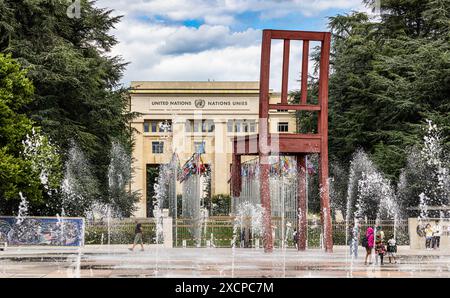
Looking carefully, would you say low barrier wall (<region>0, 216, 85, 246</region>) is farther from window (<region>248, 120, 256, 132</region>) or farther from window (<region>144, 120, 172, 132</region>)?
window (<region>248, 120, 256, 132</region>)

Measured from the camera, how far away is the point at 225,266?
51.6 ft

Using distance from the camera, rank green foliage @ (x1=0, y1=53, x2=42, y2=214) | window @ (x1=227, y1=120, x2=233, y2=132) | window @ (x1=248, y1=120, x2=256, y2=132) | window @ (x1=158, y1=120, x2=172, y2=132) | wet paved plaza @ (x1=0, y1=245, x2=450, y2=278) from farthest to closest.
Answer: window @ (x1=227, y1=120, x2=233, y2=132)
window @ (x1=248, y1=120, x2=256, y2=132)
window @ (x1=158, y1=120, x2=172, y2=132)
green foliage @ (x1=0, y1=53, x2=42, y2=214)
wet paved plaza @ (x1=0, y1=245, x2=450, y2=278)

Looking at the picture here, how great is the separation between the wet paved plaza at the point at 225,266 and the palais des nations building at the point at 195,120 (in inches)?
1453

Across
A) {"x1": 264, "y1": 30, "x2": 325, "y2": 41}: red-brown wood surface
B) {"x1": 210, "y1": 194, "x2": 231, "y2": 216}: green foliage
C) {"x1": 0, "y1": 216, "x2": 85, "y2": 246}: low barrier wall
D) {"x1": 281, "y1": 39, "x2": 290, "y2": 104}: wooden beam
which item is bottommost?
{"x1": 210, "y1": 194, "x2": 231, "y2": 216}: green foliage

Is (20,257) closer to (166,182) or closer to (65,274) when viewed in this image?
(65,274)

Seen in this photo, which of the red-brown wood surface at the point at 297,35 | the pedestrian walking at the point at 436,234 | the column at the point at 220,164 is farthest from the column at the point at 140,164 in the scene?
the red-brown wood surface at the point at 297,35

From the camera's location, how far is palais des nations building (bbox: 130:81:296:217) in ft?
191

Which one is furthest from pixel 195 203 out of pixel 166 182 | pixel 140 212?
pixel 140 212

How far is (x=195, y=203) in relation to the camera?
29453 millimetres

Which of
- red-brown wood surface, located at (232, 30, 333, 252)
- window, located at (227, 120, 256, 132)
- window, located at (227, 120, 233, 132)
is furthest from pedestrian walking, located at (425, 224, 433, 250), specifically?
window, located at (227, 120, 233, 132)

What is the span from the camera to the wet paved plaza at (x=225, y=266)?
13.9m

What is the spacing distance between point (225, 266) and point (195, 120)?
1823 inches

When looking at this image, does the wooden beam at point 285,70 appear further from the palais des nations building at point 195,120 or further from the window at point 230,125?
the window at point 230,125

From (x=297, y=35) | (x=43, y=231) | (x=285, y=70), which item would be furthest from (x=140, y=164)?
(x=297, y=35)
